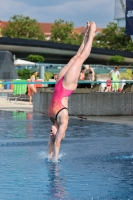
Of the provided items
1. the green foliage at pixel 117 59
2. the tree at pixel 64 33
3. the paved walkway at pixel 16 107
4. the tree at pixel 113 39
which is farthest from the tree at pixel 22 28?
the paved walkway at pixel 16 107

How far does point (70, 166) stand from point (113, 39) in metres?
108

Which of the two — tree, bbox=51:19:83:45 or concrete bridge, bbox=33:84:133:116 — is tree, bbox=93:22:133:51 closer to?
tree, bbox=51:19:83:45

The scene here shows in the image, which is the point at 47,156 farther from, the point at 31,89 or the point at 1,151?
the point at 31,89

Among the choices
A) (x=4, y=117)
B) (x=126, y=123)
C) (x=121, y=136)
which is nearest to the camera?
(x=121, y=136)

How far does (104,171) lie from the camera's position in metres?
7.02

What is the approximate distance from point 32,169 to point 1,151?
1776 millimetres

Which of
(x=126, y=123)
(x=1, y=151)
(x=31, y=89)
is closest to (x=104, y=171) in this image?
(x=1, y=151)

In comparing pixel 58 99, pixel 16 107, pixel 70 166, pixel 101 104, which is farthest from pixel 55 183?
pixel 16 107

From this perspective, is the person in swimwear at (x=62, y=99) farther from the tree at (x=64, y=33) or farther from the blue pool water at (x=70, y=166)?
the tree at (x=64, y=33)

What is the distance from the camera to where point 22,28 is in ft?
391

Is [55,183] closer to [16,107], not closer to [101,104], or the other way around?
[101,104]

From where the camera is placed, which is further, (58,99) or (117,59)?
(117,59)

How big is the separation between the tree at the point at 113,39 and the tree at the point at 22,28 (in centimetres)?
1121

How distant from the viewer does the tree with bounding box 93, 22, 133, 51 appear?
11306 centimetres
